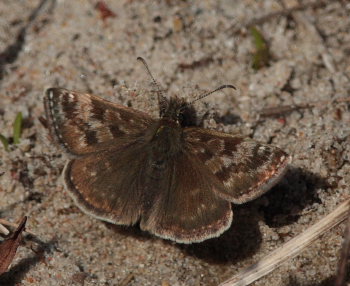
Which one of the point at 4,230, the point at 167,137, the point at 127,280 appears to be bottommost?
the point at 127,280

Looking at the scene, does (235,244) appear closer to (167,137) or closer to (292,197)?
(292,197)

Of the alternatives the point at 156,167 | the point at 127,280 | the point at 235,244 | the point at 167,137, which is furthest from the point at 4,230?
the point at 235,244

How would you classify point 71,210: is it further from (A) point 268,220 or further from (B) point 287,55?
(B) point 287,55

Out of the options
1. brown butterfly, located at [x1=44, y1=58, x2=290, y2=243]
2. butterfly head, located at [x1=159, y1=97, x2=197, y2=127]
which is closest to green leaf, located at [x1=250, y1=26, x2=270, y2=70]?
butterfly head, located at [x1=159, y1=97, x2=197, y2=127]

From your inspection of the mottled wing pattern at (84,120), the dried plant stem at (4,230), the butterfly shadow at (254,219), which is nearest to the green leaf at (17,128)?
the mottled wing pattern at (84,120)

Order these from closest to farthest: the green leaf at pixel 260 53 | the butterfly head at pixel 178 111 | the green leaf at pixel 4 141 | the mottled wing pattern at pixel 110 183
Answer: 1. the mottled wing pattern at pixel 110 183
2. the butterfly head at pixel 178 111
3. the green leaf at pixel 4 141
4. the green leaf at pixel 260 53

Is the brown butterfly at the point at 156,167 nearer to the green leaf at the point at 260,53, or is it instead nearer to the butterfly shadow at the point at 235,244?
the butterfly shadow at the point at 235,244
